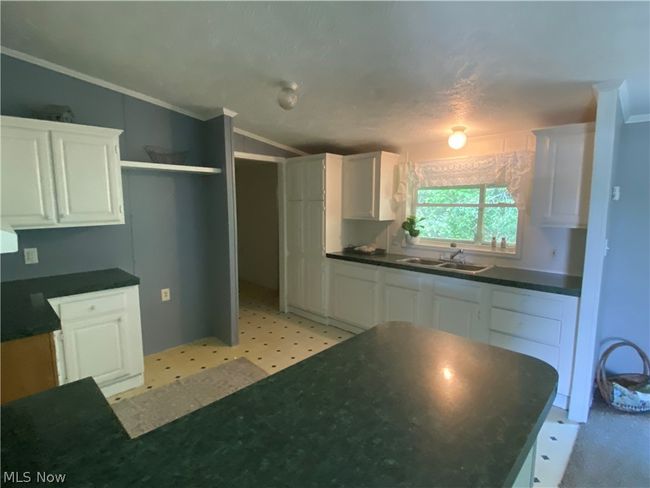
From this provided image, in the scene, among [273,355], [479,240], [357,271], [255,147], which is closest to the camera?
[273,355]

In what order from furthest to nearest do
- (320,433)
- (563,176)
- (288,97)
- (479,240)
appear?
(479,240), (563,176), (288,97), (320,433)

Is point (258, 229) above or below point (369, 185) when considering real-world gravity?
below

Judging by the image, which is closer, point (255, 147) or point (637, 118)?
point (637, 118)

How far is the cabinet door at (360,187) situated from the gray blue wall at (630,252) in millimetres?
2065

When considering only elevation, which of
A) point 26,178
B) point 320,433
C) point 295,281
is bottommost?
point 295,281

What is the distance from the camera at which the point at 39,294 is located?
2176 mm

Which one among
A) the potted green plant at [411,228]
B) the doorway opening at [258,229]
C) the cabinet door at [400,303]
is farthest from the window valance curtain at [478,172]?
the doorway opening at [258,229]

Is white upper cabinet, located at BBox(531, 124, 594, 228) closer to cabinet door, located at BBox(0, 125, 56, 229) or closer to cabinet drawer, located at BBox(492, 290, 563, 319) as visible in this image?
cabinet drawer, located at BBox(492, 290, 563, 319)

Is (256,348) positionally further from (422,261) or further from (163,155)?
(163,155)

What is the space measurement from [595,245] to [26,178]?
371 cm

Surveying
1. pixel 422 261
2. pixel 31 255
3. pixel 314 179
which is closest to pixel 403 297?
pixel 422 261

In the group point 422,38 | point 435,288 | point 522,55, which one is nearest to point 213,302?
point 435,288

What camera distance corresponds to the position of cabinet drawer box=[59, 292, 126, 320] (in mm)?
2262

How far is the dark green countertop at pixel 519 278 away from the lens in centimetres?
241
